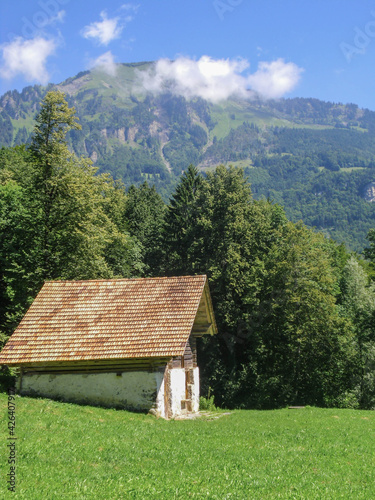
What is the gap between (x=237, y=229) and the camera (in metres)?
43.2

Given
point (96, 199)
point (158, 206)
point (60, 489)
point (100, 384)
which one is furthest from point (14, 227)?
point (158, 206)

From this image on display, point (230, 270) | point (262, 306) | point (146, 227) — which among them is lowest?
point (262, 306)

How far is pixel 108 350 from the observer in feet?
65.0

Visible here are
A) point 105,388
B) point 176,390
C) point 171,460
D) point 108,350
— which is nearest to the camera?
point 171,460

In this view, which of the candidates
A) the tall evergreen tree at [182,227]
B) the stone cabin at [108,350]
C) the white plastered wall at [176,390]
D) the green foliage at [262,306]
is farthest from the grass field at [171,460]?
the tall evergreen tree at [182,227]

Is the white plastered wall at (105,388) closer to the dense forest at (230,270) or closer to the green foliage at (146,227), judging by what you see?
the dense forest at (230,270)

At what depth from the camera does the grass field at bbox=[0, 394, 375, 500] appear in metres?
9.20

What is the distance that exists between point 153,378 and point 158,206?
205ft

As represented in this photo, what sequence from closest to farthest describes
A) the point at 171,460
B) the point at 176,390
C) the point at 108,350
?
Answer: the point at 171,460, the point at 108,350, the point at 176,390

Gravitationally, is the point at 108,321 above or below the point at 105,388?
above

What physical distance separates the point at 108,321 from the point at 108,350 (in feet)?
6.65

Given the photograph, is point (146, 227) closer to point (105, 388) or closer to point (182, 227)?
point (182, 227)

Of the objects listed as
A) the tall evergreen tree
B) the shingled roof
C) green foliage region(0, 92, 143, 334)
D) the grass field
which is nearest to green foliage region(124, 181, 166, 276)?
the tall evergreen tree

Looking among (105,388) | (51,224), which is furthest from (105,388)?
(51,224)
